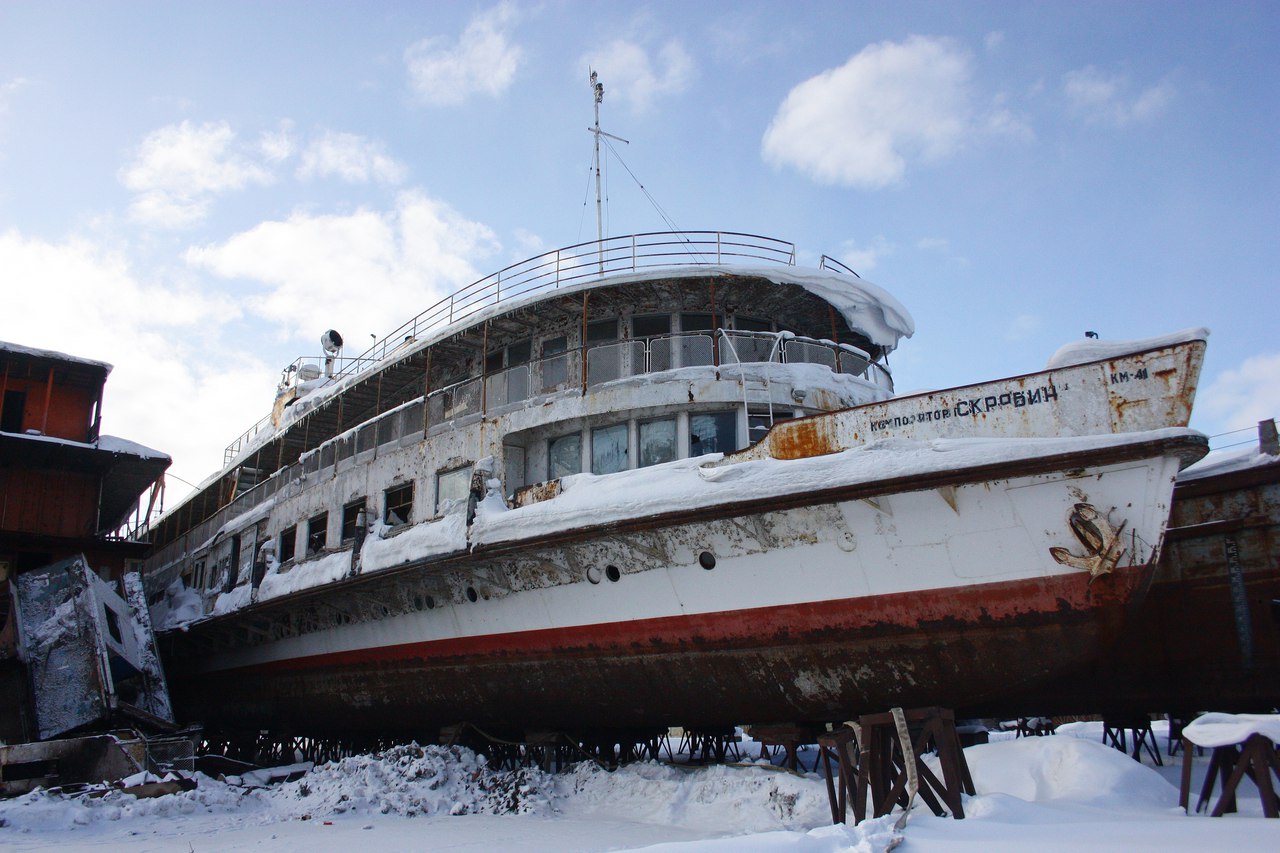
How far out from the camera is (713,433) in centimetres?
1099

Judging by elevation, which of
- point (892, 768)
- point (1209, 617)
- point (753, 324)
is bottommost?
point (892, 768)

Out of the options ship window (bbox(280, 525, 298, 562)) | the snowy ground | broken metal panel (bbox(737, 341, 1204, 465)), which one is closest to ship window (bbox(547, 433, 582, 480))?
broken metal panel (bbox(737, 341, 1204, 465))

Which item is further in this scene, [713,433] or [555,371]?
[555,371]

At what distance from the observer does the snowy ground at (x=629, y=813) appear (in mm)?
5555

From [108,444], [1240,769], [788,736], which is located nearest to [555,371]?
[788,736]

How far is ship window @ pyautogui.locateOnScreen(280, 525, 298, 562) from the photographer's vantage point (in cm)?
1656

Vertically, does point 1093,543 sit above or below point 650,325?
below

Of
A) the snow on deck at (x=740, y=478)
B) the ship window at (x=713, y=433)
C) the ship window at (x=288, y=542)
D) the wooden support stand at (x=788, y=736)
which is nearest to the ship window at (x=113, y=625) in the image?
the ship window at (x=288, y=542)

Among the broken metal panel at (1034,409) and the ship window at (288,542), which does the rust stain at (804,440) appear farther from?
the ship window at (288,542)

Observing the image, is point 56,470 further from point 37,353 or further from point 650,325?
point 650,325

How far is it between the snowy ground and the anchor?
1563 millimetres

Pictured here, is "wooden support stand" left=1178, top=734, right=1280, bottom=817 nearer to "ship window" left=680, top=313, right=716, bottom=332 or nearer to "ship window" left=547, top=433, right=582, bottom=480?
"ship window" left=547, top=433, right=582, bottom=480

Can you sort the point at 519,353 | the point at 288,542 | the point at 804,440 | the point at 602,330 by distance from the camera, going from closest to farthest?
the point at 804,440, the point at 602,330, the point at 519,353, the point at 288,542

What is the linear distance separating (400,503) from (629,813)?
611cm
